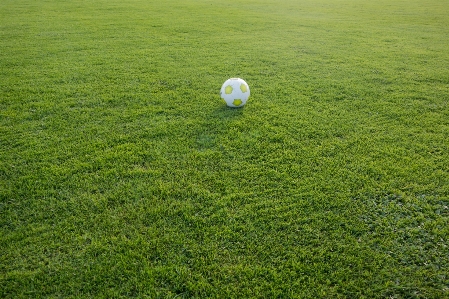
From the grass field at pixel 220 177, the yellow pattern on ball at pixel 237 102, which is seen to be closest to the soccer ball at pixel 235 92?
the yellow pattern on ball at pixel 237 102

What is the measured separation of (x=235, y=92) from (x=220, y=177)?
164 centimetres

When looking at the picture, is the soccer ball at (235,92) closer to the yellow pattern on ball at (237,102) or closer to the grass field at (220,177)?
the yellow pattern on ball at (237,102)

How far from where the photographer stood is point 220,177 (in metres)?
3.16

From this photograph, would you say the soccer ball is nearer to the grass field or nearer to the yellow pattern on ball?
the yellow pattern on ball

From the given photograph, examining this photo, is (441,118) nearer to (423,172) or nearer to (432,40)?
(423,172)

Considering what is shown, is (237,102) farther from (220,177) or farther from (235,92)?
(220,177)

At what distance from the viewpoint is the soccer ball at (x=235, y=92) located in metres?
4.39

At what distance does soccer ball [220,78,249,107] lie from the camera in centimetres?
439

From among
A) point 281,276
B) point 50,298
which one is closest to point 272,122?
point 281,276

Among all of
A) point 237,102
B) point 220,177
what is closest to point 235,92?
point 237,102

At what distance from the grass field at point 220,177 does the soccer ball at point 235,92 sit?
16cm

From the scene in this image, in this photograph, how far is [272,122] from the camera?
4.16 metres

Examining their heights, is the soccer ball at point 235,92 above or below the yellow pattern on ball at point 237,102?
above

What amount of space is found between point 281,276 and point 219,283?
0.44m
